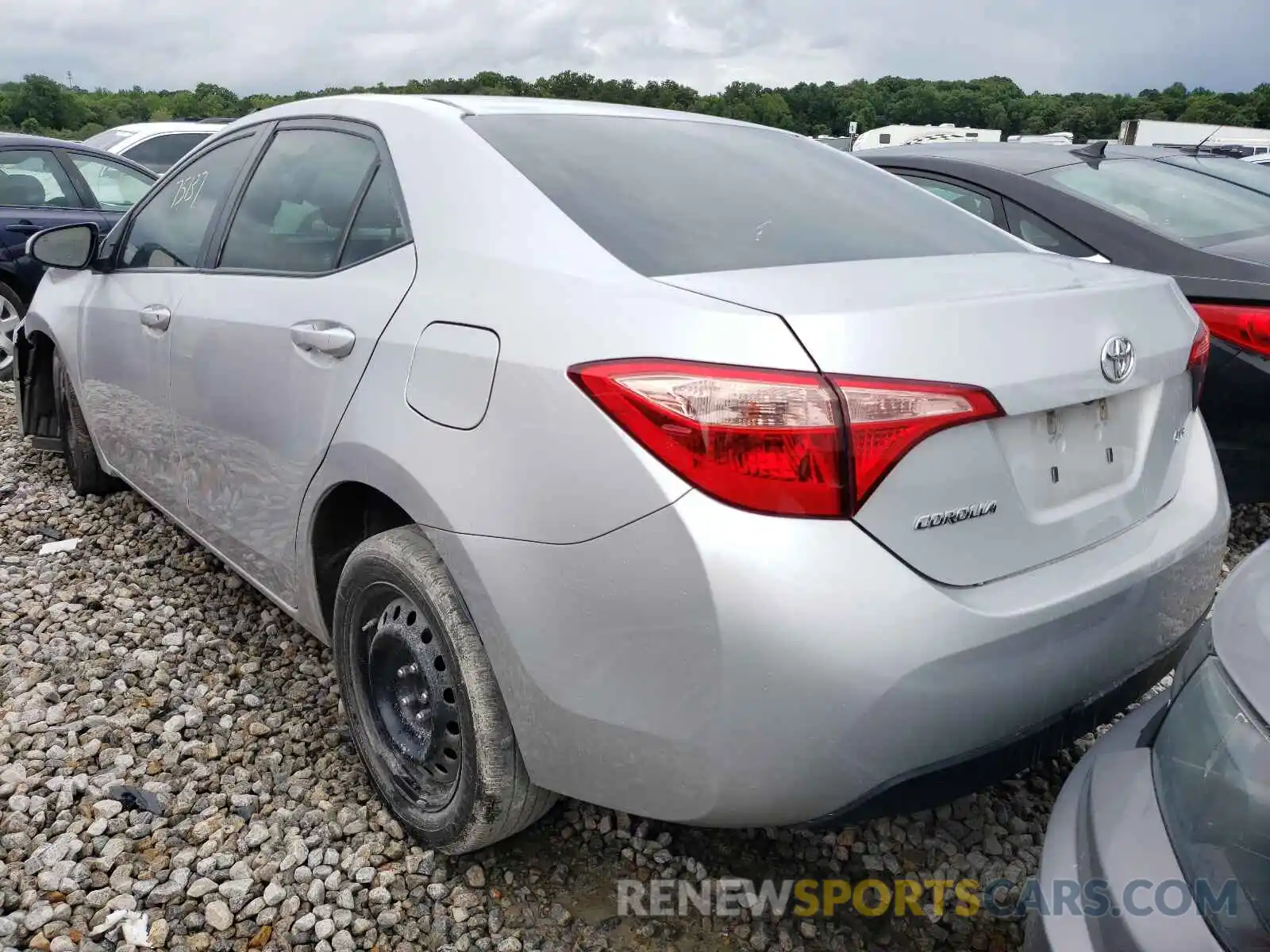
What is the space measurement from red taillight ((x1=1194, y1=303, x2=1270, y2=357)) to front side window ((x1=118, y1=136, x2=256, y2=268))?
9.92 ft

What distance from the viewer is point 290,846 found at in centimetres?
222

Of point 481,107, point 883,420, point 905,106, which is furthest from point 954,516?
point 905,106

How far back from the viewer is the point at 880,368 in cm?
148

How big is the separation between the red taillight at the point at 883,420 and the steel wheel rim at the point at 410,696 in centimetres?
86

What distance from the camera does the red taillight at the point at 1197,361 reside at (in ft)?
6.51

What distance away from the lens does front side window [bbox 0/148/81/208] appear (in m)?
6.40

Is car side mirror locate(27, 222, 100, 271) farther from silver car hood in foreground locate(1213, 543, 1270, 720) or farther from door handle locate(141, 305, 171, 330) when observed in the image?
silver car hood in foreground locate(1213, 543, 1270, 720)

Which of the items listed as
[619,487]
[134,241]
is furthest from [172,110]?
[619,487]

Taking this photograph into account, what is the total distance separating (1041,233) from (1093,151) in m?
1.10

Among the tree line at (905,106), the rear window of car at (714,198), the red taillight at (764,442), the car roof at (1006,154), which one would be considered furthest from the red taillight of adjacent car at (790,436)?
the tree line at (905,106)

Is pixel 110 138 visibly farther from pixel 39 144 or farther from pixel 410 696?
pixel 410 696

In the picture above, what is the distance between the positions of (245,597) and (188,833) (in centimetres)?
125

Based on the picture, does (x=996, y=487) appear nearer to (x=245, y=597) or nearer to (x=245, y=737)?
(x=245, y=737)

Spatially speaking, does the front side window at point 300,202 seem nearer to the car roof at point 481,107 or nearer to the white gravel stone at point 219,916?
the car roof at point 481,107
